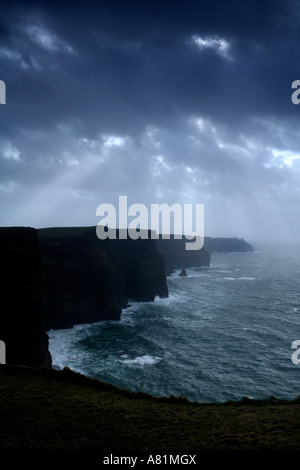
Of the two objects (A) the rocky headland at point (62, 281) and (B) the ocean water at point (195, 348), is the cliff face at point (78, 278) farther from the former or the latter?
(B) the ocean water at point (195, 348)

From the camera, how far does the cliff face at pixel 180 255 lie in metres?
151

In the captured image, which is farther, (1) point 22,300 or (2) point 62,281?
(2) point 62,281

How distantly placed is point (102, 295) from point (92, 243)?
14200 mm

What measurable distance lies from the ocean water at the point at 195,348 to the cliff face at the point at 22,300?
26.8 feet

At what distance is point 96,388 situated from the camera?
1777 cm

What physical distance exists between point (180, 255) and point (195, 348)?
113m

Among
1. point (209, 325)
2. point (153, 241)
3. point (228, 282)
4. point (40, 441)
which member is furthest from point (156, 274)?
point (40, 441)

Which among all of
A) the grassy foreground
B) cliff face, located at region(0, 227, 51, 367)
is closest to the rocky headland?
cliff face, located at region(0, 227, 51, 367)

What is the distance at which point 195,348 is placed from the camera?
161 ft

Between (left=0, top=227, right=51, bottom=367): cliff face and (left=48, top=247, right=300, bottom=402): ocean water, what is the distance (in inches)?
322

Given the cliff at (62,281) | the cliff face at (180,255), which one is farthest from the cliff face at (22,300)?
the cliff face at (180,255)

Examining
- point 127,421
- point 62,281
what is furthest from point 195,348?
point 127,421

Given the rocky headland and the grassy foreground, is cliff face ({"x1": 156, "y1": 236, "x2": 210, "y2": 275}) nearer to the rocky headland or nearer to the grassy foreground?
the rocky headland

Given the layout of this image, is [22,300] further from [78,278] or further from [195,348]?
[78,278]
